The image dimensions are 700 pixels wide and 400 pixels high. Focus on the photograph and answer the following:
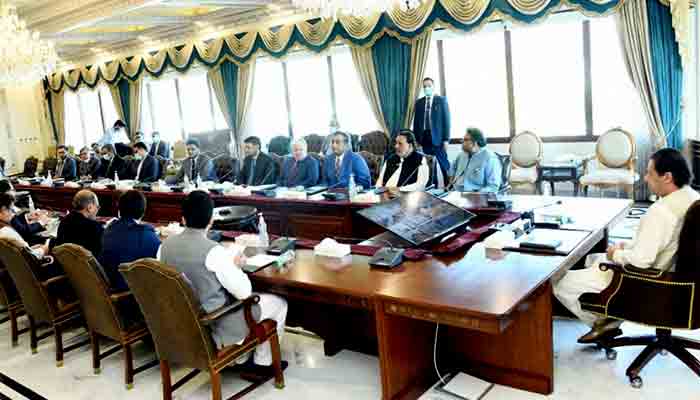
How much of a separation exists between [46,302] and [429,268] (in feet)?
8.30

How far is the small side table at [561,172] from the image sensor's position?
263 inches

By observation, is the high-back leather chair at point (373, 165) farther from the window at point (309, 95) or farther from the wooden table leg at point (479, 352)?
the wooden table leg at point (479, 352)

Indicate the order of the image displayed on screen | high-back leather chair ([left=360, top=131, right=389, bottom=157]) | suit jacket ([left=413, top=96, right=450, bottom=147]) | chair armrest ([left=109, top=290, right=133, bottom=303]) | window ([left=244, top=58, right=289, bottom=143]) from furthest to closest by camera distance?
window ([left=244, top=58, right=289, bottom=143])
high-back leather chair ([left=360, top=131, right=389, bottom=157])
suit jacket ([left=413, top=96, right=450, bottom=147])
the image displayed on screen
chair armrest ([left=109, top=290, right=133, bottom=303])

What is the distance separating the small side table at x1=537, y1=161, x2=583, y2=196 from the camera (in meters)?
6.68

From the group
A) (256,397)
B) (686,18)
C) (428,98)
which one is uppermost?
(686,18)

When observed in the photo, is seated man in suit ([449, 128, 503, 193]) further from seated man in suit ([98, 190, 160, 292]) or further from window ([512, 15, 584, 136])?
seated man in suit ([98, 190, 160, 292])

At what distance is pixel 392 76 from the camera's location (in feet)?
26.9

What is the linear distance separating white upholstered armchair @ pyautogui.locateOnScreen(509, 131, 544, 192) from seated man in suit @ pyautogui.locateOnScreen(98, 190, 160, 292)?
4767mm

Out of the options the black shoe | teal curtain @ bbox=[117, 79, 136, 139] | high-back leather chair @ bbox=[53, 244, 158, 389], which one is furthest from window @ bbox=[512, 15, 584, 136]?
teal curtain @ bbox=[117, 79, 136, 139]

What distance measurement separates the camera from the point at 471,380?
293 centimetres

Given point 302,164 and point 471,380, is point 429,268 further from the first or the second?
point 302,164

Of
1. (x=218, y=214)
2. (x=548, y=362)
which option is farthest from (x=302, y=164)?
(x=548, y=362)

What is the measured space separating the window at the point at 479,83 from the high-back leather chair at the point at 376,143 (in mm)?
1059

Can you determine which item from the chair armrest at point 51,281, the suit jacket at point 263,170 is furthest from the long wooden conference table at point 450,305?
the suit jacket at point 263,170
